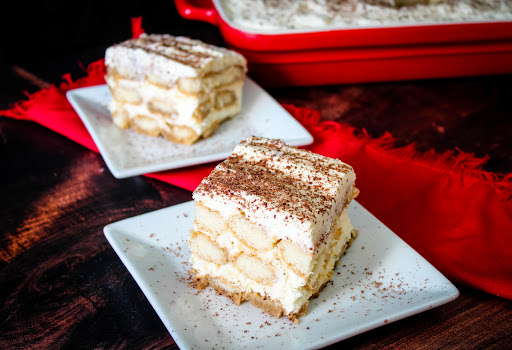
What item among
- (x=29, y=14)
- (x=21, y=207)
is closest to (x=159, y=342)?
(x=21, y=207)

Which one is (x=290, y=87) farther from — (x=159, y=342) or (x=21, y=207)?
(x=159, y=342)

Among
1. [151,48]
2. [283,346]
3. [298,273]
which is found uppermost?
[151,48]

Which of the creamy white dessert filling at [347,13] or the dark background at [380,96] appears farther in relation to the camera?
the creamy white dessert filling at [347,13]

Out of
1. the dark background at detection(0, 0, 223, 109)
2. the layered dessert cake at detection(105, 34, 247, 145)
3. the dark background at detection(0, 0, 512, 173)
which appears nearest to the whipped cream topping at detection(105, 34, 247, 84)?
the layered dessert cake at detection(105, 34, 247, 145)

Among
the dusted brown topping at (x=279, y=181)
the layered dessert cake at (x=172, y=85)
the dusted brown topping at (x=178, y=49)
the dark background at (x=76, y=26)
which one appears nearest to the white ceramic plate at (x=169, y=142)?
the layered dessert cake at (x=172, y=85)

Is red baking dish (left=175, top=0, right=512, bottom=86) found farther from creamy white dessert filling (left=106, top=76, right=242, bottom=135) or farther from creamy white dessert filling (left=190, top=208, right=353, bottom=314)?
creamy white dessert filling (left=190, top=208, right=353, bottom=314)

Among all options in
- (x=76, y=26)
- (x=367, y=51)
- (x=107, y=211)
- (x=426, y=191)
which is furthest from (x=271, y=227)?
(x=76, y=26)

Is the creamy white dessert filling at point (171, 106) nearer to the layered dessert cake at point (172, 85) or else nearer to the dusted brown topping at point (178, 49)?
the layered dessert cake at point (172, 85)
